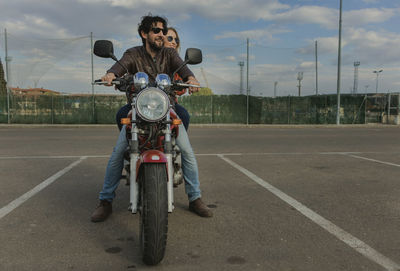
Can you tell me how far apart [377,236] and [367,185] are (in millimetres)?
1993

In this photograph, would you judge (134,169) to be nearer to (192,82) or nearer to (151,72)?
(192,82)

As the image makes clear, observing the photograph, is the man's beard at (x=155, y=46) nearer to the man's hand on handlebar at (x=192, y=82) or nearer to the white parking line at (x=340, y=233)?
the man's hand on handlebar at (x=192, y=82)

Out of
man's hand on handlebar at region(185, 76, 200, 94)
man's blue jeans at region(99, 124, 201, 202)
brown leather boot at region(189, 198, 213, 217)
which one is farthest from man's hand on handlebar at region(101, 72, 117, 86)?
brown leather boot at region(189, 198, 213, 217)

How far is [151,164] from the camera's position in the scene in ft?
7.66

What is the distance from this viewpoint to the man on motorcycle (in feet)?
10.6

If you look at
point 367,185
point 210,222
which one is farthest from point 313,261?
point 367,185

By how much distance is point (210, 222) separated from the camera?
125 inches

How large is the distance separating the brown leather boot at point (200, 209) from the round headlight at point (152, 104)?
1331 mm

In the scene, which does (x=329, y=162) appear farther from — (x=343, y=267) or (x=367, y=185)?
(x=343, y=267)

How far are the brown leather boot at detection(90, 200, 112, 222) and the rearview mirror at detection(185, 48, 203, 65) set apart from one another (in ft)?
5.25

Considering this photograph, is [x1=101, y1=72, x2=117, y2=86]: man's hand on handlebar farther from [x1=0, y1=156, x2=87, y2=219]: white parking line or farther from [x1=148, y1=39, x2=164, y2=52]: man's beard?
[x1=0, y1=156, x2=87, y2=219]: white parking line

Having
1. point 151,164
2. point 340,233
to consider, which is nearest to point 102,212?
point 151,164

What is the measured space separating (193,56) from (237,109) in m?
18.9

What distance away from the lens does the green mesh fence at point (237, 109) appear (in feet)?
67.7
